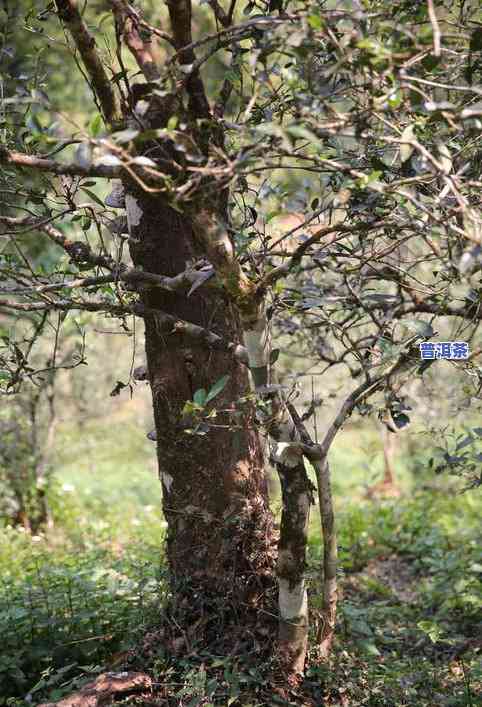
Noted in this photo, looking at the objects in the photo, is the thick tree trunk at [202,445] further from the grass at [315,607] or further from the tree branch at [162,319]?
the grass at [315,607]

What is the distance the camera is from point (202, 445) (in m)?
2.70

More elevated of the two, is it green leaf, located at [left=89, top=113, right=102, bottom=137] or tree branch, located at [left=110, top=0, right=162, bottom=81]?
tree branch, located at [left=110, top=0, right=162, bottom=81]

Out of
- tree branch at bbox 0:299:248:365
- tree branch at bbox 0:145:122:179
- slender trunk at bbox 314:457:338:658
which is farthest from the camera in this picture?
slender trunk at bbox 314:457:338:658

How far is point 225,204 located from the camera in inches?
89.0

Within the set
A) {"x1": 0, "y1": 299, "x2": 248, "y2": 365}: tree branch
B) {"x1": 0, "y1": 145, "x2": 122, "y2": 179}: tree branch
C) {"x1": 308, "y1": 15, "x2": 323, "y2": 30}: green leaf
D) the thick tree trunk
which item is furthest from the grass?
{"x1": 308, "y1": 15, "x2": 323, "y2": 30}: green leaf

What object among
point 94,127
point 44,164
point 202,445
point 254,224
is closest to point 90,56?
point 44,164

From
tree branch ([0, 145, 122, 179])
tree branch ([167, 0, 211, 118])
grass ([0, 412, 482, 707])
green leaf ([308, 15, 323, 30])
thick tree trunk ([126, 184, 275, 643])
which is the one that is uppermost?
tree branch ([167, 0, 211, 118])

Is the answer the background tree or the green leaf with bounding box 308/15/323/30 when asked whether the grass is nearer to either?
the background tree

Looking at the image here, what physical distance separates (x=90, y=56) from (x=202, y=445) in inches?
52.9

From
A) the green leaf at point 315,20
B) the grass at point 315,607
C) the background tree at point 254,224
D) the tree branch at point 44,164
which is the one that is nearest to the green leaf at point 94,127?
the background tree at point 254,224

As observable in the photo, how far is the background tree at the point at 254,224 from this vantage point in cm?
179

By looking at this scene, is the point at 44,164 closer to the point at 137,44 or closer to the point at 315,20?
the point at 137,44

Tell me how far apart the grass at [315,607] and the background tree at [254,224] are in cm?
26

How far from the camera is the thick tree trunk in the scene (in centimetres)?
268
